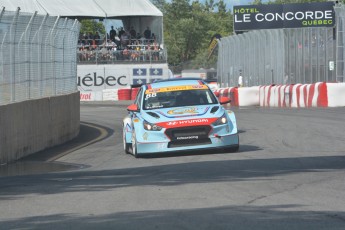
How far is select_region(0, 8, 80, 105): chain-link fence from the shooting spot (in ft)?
56.0

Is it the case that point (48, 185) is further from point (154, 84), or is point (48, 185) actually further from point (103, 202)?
point (154, 84)

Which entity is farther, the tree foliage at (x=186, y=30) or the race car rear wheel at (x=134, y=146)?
the tree foliage at (x=186, y=30)

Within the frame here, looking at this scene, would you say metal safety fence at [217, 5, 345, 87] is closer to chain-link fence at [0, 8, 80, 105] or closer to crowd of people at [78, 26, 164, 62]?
crowd of people at [78, 26, 164, 62]

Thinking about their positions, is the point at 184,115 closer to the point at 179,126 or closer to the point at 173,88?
the point at 179,126

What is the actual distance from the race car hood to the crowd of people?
3945 centimetres

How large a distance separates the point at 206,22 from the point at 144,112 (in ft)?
307

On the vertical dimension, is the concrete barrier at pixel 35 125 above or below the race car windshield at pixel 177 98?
below

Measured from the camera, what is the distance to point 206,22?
356 feet

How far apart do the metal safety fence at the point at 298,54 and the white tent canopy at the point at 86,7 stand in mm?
13244

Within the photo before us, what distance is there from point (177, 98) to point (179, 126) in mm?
1448

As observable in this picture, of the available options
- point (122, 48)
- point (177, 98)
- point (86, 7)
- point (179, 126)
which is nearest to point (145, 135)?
point (179, 126)

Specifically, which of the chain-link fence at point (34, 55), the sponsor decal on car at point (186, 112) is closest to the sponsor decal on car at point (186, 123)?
the sponsor decal on car at point (186, 112)

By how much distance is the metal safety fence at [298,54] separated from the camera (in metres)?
37.3

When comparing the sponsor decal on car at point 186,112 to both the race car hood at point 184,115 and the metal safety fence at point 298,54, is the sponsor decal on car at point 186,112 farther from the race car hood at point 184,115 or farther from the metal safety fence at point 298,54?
the metal safety fence at point 298,54
